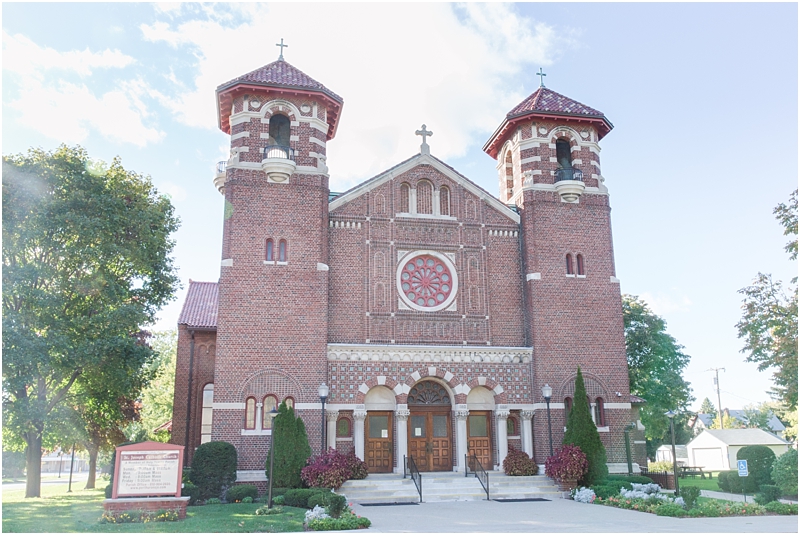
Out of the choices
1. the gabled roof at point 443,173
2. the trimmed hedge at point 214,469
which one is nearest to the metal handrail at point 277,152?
the gabled roof at point 443,173

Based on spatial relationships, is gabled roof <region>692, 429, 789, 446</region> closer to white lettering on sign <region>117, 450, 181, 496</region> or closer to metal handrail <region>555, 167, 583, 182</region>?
metal handrail <region>555, 167, 583, 182</region>

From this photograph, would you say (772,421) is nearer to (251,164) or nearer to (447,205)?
(447,205)

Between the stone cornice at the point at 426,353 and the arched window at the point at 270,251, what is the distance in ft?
12.5

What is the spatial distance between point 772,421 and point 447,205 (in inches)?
2663

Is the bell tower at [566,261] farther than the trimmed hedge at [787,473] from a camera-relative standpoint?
Yes

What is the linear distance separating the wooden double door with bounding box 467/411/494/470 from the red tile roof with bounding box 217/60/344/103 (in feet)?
43.9

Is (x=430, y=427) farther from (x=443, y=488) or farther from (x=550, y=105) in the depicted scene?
(x=550, y=105)

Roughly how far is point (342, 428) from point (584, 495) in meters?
8.38

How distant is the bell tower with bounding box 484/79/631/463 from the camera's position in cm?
2528

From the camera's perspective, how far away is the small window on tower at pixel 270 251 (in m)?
24.2

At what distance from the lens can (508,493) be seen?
2192 centimetres

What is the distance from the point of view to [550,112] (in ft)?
91.9

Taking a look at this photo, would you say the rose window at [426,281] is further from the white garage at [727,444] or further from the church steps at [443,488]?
the white garage at [727,444]

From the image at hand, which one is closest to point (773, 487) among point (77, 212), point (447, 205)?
point (447, 205)
